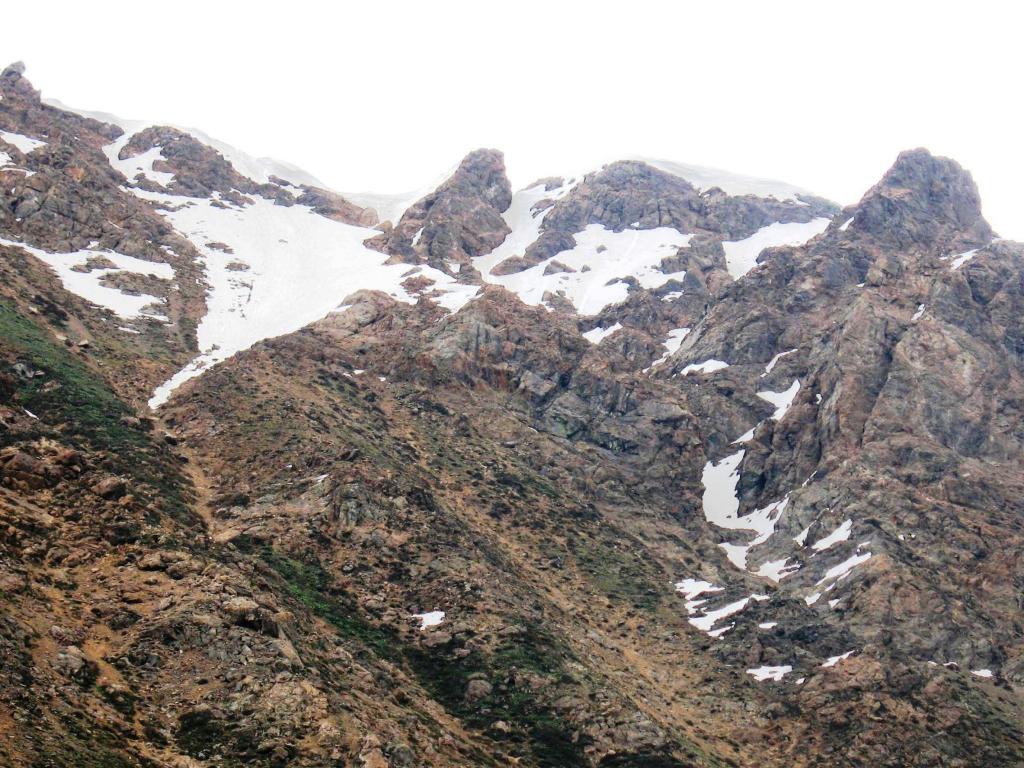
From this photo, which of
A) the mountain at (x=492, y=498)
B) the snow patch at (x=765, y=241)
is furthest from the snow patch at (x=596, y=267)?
the snow patch at (x=765, y=241)

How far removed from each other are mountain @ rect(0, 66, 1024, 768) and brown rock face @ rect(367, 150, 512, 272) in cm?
686

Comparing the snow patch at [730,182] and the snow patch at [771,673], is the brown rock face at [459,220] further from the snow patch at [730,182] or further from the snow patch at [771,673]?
the snow patch at [771,673]

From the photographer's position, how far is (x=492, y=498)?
2192 inches

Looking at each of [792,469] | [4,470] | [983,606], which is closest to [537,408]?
[792,469]

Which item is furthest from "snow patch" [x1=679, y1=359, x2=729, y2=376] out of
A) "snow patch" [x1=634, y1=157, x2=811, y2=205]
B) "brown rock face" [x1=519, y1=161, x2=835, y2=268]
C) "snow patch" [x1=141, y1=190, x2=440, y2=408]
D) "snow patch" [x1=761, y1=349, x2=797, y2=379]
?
"snow patch" [x1=634, y1=157, x2=811, y2=205]

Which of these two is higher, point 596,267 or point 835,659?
point 596,267

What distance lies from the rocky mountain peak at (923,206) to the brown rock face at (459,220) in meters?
52.2

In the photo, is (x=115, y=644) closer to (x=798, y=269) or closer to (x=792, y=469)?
(x=792, y=469)

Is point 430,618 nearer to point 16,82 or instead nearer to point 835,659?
point 835,659

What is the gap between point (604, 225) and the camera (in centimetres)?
14025

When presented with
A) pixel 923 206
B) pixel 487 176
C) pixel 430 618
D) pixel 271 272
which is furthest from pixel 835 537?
pixel 487 176

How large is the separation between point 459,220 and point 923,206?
63.7 m

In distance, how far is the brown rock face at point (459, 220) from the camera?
114625 mm

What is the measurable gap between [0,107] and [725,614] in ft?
345
